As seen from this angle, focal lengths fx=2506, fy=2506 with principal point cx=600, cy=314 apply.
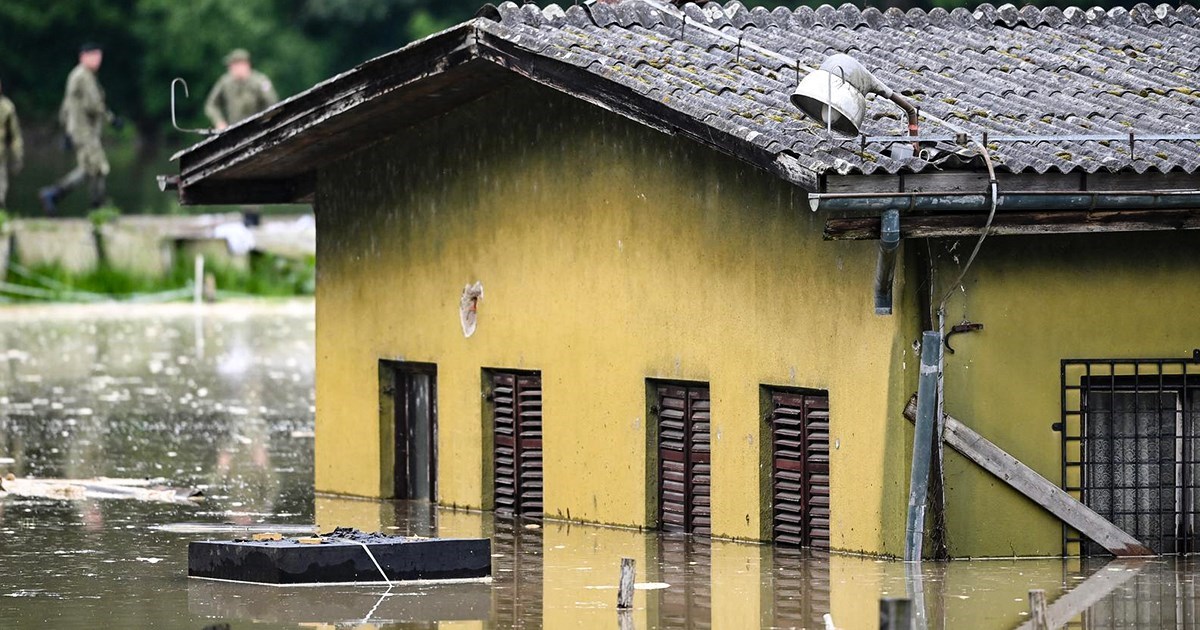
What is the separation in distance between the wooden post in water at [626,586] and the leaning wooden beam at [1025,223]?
2597 mm

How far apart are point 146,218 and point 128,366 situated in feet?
38.1

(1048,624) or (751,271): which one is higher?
(751,271)

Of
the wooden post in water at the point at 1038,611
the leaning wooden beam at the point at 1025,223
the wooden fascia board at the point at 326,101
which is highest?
the wooden fascia board at the point at 326,101

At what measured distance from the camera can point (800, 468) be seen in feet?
52.9

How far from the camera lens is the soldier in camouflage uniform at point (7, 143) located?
3916cm

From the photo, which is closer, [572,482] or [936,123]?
[936,123]

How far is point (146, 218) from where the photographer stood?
139ft

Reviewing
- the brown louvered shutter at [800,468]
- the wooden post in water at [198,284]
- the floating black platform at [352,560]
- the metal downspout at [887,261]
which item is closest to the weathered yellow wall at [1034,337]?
the metal downspout at [887,261]

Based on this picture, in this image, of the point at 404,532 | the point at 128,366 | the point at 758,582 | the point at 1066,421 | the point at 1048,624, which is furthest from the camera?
the point at 128,366

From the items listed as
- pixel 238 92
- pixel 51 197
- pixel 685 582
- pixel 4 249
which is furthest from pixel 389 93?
pixel 51 197

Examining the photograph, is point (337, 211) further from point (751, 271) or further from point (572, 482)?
point (751, 271)

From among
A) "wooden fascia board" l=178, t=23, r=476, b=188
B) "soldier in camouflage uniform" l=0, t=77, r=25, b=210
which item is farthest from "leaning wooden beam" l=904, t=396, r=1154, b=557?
"soldier in camouflage uniform" l=0, t=77, r=25, b=210

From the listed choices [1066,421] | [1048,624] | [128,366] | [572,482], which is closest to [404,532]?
[572,482]

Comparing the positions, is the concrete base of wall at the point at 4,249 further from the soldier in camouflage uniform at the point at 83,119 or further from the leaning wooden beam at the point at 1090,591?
the leaning wooden beam at the point at 1090,591
